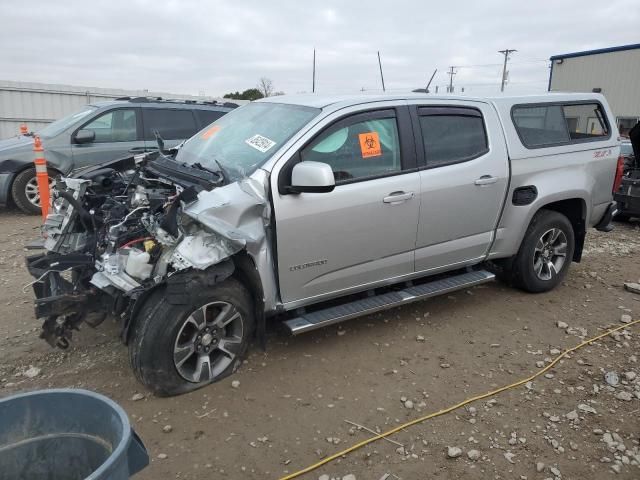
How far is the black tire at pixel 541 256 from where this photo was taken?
4859 millimetres

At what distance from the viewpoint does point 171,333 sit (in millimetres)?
3092

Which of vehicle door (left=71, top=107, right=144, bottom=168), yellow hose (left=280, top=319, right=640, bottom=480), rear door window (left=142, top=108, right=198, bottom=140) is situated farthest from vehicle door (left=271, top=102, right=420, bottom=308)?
rear door window (left=142, top=108, right=198, bottom=140)

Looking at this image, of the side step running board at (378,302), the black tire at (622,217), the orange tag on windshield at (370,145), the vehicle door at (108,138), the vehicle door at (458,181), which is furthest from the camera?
the black tire at (622,217)

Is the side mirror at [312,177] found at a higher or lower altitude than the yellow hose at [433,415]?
higher

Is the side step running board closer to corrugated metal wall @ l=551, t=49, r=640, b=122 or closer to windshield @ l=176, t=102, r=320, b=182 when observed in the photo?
windshield @ l=176, t=102, r=320, b=182

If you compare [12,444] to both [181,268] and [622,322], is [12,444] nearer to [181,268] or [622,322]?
[181,268]

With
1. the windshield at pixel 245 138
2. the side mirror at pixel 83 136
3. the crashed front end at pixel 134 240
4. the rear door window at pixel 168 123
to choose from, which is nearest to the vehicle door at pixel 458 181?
the windshield at pixel 245 138

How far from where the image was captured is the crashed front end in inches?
123

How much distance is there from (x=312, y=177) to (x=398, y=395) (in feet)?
5.06

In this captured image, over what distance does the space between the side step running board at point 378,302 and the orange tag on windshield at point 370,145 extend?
1.12m

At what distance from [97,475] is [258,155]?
8.11ft

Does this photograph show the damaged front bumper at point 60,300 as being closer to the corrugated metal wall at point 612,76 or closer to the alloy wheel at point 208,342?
the alloy wheel at point 208,342

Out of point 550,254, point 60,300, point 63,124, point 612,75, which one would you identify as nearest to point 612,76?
point 612,75

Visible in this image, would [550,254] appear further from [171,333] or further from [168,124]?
[168,124]
